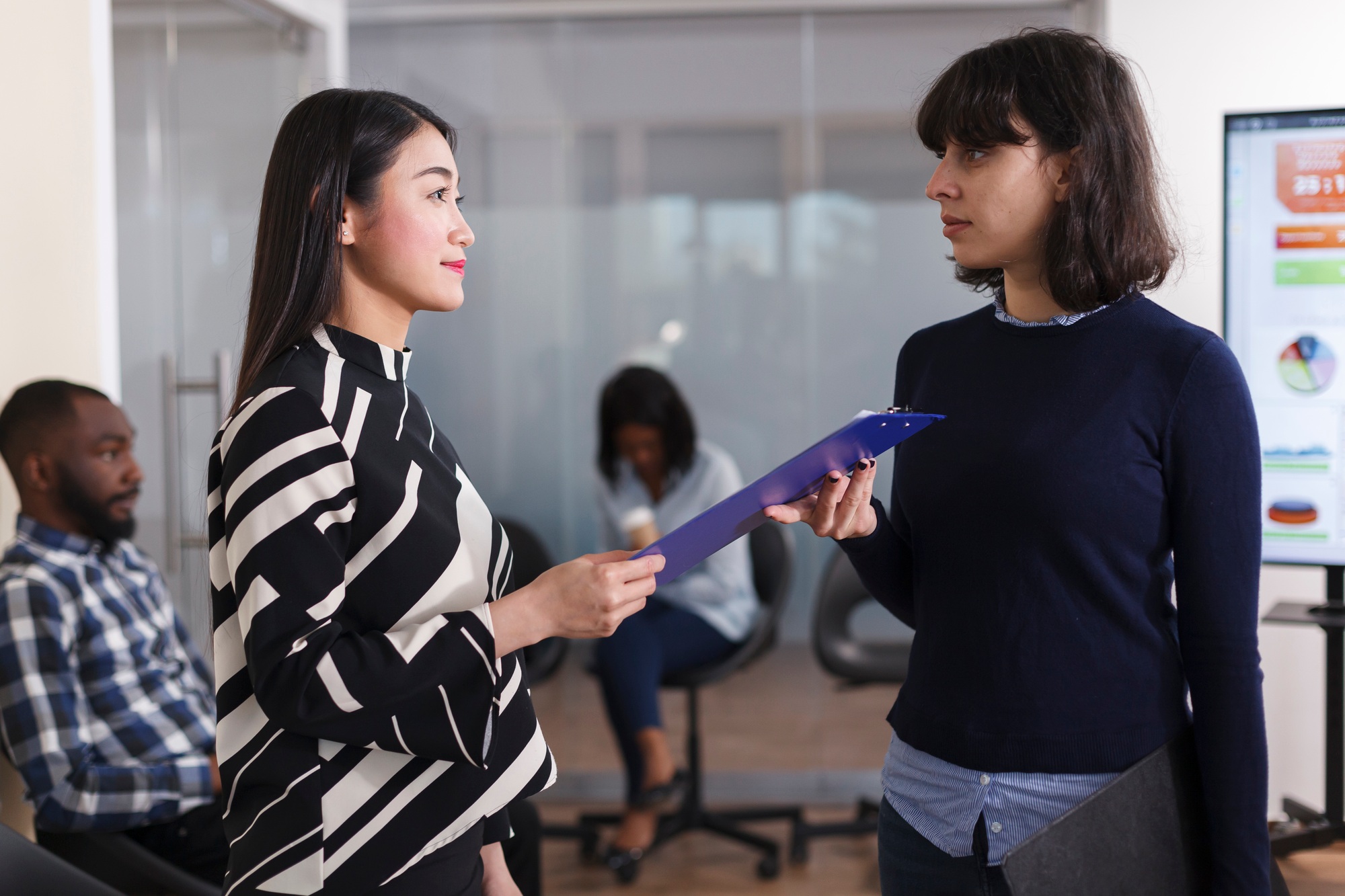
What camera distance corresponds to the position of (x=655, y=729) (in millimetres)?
3531

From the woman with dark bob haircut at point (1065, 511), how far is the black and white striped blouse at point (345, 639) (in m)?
0.40

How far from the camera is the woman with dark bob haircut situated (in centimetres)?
120

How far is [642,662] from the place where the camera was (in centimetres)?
352

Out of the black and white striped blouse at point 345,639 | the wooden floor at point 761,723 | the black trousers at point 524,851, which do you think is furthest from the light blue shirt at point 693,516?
the black and white striped blouse at point 345,639

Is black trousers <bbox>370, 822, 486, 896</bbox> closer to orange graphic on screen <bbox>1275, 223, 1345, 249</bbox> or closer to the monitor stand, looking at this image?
the monitor stand

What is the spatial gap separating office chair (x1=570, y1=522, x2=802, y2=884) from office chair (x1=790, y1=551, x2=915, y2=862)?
0.36ft

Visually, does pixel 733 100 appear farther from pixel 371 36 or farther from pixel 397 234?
pixel 397 234

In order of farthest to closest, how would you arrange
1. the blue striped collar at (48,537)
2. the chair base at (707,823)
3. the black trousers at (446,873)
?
the chair base at (707,823), the blue striped collar at (48,537), the black trousers at (446,873)

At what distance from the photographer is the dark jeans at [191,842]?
2381 mm

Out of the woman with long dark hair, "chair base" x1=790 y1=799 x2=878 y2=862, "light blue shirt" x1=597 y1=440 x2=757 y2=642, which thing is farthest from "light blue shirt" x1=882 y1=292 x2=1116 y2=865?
"chair base" x1=790 y1=799 x2=878 y2=862

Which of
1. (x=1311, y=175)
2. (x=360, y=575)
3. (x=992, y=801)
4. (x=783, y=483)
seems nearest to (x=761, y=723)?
(x=1311, y=175)

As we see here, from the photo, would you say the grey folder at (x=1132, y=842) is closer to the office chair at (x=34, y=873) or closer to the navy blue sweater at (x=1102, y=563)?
the navy blue sweater at (x=1102, y=563)

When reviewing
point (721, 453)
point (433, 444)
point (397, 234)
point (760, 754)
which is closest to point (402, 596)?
point (433, 444)

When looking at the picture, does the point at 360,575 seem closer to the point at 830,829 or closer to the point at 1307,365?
the point at 1307,365
